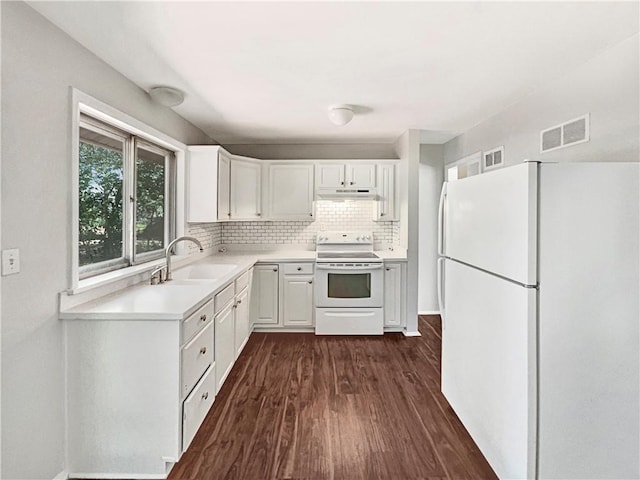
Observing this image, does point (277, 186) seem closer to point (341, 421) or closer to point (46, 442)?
point (341, 421)

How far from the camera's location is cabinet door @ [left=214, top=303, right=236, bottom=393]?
2.83 metres

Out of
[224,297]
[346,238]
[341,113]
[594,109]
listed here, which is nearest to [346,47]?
[341,113]

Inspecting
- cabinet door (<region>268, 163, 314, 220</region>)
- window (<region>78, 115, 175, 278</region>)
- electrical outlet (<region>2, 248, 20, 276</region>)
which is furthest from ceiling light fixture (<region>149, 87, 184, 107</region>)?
cabinet door (<region>268, 163, 314, 220</region>)

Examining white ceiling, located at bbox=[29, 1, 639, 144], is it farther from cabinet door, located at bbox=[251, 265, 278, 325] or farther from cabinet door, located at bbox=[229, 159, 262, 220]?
cabinet door, located at bbox=[251, 265, 278, 325]

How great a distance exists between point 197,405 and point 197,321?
0.52 m

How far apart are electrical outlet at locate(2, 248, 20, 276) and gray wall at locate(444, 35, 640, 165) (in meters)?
3.12

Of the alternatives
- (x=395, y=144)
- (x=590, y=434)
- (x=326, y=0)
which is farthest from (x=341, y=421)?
(x=395, y=144)

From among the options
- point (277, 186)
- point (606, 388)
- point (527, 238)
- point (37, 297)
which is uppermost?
point (277, 186)

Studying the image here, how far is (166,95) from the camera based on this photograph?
9.43 ft

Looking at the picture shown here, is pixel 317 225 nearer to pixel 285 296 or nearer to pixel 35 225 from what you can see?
pixel 285 296

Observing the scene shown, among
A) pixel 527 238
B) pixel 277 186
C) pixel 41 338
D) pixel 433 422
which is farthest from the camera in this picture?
pixel 277 186

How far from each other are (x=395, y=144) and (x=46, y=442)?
4581mm

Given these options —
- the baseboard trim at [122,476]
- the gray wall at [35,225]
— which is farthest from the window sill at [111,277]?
the baseboard trim at [122,476]

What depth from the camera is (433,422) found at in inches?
99.7
